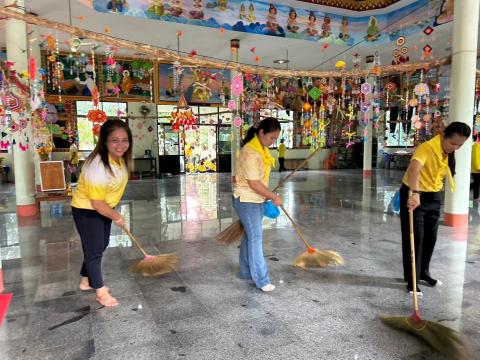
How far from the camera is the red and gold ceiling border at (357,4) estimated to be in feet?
29.1

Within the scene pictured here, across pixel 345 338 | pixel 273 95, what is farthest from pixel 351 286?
pixel 273 95

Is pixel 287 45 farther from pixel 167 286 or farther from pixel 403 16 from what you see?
pixel 167 286

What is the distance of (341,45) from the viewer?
1019cm

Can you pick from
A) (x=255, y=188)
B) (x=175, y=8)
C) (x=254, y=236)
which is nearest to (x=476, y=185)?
(x=254, y=236)

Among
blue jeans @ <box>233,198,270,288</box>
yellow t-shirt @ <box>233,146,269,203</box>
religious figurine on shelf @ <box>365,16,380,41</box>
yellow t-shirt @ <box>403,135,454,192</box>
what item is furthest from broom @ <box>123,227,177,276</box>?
religious figurine on shelf @ <box>365,16,380,41</box>

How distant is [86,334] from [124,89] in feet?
40.2

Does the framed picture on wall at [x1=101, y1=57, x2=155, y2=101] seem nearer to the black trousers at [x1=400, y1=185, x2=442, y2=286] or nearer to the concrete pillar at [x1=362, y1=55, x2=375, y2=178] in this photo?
the concrete pillar at [x1=362, y1=55, x2=375, y2=178]

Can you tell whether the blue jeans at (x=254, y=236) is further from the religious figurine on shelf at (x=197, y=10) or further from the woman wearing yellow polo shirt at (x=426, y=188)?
the religious figurine on shelf at (x=197, y=10)

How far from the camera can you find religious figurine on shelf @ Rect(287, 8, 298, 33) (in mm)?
9109

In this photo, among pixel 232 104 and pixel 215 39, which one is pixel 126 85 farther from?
pixel 232 104

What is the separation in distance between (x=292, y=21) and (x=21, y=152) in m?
7.04

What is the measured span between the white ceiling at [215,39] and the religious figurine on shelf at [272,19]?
15.8 inches

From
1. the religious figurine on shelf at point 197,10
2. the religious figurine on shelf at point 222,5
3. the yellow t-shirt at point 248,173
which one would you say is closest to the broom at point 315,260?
the yellow t-shirt at point 248,173

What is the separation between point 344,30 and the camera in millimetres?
9609
